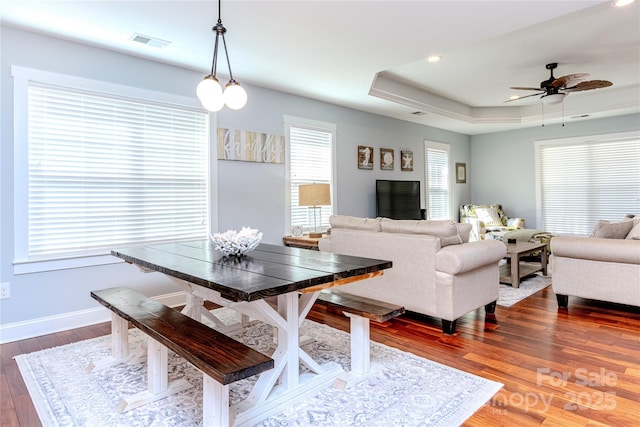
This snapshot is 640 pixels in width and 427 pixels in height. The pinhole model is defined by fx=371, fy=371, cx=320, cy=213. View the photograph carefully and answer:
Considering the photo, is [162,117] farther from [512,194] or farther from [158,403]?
[512,194]

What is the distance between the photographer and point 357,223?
3.34 metres

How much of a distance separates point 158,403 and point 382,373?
1.26 metres

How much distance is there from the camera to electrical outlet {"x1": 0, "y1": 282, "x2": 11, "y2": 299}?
2.86 m

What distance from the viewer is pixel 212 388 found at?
1541mm

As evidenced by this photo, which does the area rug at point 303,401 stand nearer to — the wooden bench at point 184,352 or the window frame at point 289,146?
the wooden bench at point 184,352

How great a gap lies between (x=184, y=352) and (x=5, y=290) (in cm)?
224

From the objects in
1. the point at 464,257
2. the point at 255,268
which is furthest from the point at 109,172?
the point at 464,257

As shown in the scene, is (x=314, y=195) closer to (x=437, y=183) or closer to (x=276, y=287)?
(x=276, y=287)

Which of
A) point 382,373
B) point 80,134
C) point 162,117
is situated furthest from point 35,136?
point 382,373

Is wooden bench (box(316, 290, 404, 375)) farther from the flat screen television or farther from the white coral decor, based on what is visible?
the flat screen television

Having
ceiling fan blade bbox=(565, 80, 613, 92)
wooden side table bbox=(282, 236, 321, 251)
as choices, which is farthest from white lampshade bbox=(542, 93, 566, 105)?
wooden side table bbox=(282, 236, 321, 251)

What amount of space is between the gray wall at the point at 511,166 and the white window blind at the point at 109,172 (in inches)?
246

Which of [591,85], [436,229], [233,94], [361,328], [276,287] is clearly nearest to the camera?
[276,287]

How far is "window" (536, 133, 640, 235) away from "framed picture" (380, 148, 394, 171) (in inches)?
126
